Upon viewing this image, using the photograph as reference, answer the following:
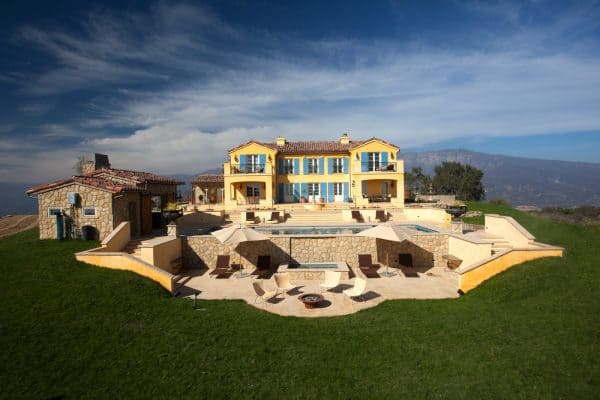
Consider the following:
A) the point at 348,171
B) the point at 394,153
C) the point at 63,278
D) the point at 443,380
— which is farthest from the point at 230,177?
the point at 443,380

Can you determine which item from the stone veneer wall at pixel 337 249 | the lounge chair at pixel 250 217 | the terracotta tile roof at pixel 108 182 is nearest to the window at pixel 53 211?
the terracotta tile roof at pixel 108 182

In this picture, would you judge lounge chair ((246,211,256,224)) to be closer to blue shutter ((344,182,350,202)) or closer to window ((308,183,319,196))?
window ((308,183,319,196))

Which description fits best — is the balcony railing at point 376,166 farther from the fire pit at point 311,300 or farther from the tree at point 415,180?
the tree at point 415,180

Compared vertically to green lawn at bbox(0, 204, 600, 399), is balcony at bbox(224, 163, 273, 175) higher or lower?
higher

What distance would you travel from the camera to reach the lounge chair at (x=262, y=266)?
1275 centimetres

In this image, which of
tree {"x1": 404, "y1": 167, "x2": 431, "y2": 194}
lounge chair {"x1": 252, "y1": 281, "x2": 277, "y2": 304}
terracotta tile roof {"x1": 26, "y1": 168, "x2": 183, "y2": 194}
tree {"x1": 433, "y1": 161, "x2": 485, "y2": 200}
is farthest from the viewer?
tree {"x1": 433, "y1": 161, "x2": 485, "y2": 200}

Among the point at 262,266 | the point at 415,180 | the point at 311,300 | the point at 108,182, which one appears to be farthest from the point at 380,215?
the point at 415,180

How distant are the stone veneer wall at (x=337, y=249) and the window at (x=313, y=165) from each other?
14257mm

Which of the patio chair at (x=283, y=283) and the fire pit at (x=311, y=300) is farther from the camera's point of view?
the patio chair at (x=283, y=283)

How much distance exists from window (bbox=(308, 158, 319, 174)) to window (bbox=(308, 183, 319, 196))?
1.18 m

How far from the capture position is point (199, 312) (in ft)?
29.4

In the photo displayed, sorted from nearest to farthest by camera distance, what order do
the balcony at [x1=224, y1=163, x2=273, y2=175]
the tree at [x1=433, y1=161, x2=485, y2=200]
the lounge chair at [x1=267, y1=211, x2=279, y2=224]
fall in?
the lounge chair at [x1=267, y1=211, x2=279, y2=224], the balcony at [x1=224, y1=163, x2=273, y2=175], the tree at [x1=433, y1=161, x2=485, y2=200]

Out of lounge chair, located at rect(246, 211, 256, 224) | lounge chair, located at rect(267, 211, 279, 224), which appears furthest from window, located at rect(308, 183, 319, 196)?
lounge chair, located at rect(246, 211, 256, 224)

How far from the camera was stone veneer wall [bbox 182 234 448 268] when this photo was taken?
1419 centimetres
